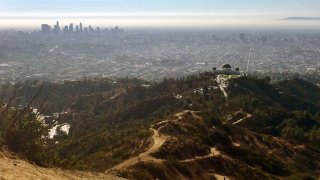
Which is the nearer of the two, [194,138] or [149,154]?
[149,154]

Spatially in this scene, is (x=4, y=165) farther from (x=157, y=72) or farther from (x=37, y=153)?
(x=157, y=72)

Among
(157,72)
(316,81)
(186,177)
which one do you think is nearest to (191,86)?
(186,177)

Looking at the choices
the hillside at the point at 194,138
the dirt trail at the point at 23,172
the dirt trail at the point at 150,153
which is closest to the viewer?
the dirt trail at the point at 23,172

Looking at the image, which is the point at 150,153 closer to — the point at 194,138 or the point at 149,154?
the point at 149,154

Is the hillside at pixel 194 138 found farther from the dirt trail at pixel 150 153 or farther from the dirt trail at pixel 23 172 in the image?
the dirt trail at pixel 23 172

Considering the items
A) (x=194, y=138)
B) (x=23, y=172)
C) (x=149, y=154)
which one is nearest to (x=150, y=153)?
(x=149, y=154)

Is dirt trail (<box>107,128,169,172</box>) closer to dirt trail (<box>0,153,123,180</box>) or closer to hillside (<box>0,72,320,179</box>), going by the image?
hillside (<box>0,72,320,179</box>)

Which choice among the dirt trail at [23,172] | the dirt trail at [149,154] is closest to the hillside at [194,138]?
the dirt trail at [149,154]

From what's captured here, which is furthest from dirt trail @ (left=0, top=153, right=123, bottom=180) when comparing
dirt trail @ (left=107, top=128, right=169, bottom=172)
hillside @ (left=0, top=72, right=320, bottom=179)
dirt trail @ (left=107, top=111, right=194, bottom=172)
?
dirt trail @ (left=107, top=128, right=169, bottom=172)
